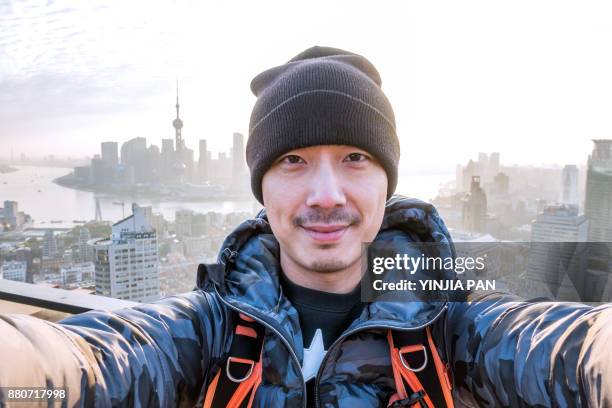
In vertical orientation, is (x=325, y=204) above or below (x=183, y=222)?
above

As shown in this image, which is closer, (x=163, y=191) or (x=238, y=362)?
(x=238, y=362)

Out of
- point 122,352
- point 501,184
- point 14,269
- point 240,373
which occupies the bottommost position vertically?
point 14,269

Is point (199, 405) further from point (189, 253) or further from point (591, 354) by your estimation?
point (189, 253)

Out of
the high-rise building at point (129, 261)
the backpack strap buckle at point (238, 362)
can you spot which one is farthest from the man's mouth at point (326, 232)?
the high-rise building at point (129, 261)

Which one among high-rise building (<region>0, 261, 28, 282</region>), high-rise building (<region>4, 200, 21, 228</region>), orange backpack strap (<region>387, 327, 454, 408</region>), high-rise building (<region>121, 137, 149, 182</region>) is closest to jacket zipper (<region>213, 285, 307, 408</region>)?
orange backpack strap (<region>387, 327, 454, 408</region>)

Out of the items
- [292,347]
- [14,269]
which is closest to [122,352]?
[292,347]

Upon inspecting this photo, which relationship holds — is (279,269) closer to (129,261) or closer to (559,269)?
(559,269)

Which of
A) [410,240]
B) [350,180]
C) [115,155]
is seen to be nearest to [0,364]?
[350,180]
